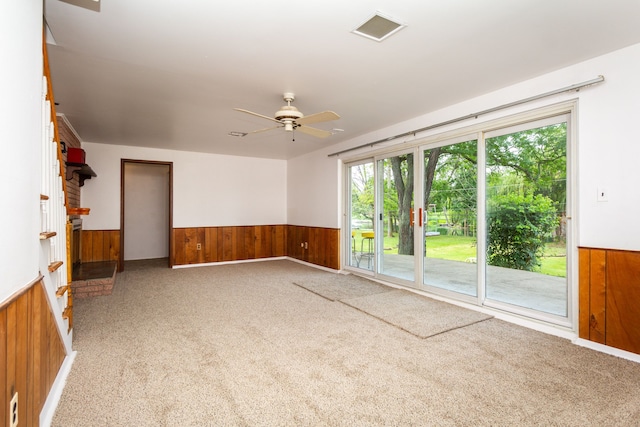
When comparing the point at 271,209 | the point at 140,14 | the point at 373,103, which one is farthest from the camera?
the point at 271,209

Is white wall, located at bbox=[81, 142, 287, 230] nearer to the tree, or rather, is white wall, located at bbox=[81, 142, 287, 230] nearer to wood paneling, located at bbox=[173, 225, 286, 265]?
wood paneling, located at bbox=[173, 225, 286, 265]

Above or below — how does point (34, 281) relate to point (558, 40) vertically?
below

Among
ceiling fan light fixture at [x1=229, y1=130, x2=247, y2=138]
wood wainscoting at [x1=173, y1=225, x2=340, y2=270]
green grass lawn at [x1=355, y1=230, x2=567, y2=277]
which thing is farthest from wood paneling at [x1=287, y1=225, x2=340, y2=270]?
ceiling fan light fixture at [x1=229, y1=130, x2=247, y2=138]

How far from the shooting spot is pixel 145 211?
305 inches

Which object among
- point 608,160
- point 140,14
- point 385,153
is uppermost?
point 140,14

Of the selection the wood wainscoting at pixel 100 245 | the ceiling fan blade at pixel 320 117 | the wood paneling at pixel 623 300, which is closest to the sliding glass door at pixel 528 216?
the wood paneling at pixel 623 300

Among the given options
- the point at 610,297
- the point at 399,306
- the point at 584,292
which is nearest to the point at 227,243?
the point at 399,306

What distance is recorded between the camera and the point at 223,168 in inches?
279

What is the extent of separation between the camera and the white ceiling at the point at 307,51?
210 cm

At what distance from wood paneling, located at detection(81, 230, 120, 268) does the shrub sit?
6194mm

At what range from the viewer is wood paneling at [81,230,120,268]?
5871 mm

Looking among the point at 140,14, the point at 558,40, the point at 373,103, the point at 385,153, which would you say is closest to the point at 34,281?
the point at 140,14

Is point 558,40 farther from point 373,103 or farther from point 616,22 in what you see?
point 373,103

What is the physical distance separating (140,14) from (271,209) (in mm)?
5702
